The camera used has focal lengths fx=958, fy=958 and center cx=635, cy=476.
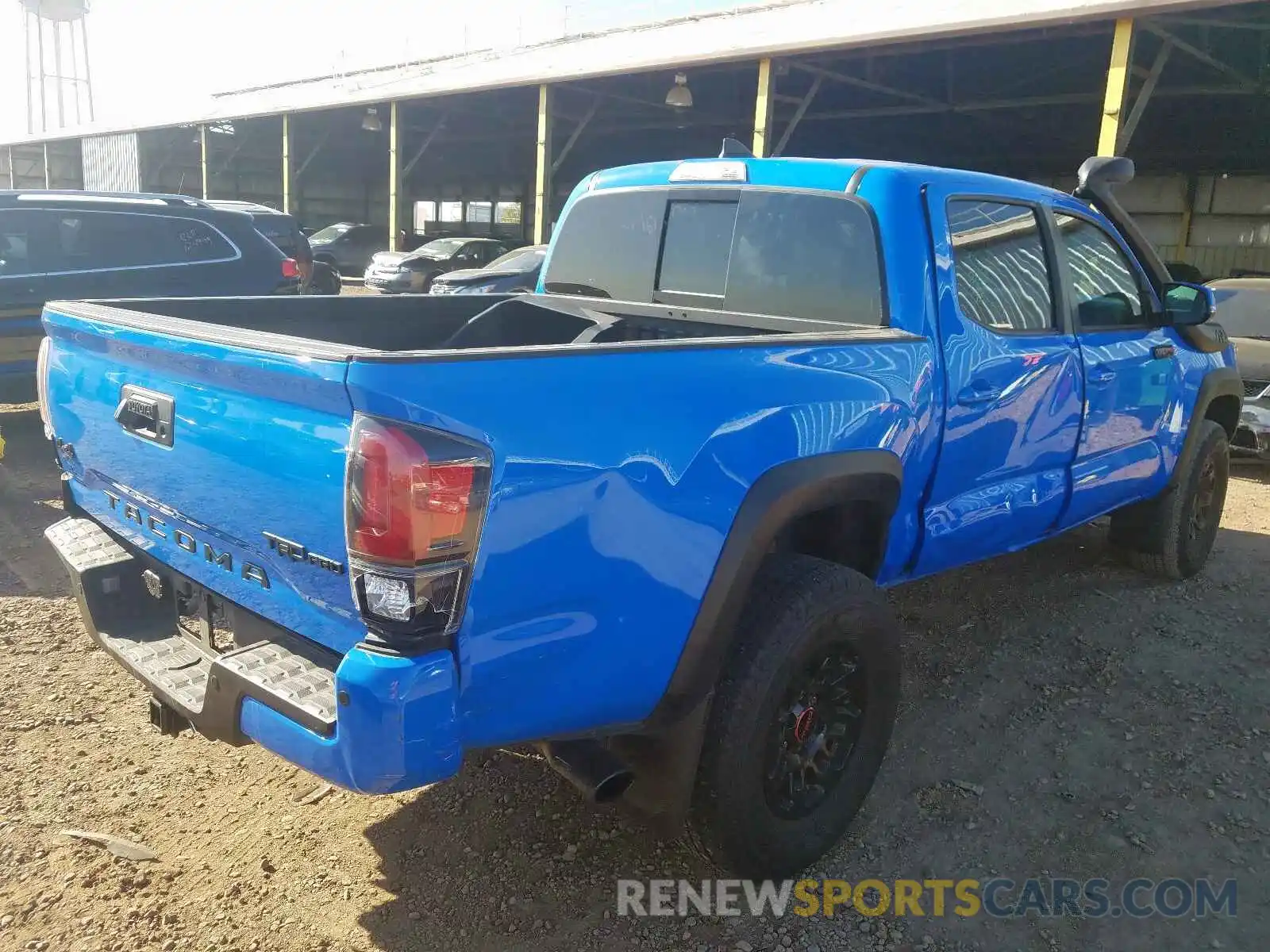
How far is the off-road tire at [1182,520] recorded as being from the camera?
191 inches

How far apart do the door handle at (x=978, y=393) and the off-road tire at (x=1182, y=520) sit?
207cm

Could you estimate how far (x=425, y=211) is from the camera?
37469 millimetres

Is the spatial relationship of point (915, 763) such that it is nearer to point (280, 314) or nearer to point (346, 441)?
point (346, 441)

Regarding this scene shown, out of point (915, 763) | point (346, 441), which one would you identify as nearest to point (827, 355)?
point (346, 441)

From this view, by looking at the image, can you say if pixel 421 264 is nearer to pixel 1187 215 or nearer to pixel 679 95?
pixel 679 95

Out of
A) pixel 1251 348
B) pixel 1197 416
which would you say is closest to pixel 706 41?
pixel 1251 348

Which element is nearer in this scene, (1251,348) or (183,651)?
(183,651)

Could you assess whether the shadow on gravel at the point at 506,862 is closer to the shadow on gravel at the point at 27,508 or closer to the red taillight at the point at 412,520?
the red taillight at the point at 412,520

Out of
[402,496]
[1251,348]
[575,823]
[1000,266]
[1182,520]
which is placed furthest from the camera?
[1251,348]

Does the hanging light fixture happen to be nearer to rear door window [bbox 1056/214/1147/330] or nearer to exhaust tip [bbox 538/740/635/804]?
rear door window [bbox 1056/214/1147/330]

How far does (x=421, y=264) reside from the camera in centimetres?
1983

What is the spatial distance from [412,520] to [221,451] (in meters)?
0.67

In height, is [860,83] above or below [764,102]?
Answer: above

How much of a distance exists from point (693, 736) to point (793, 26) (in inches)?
529
